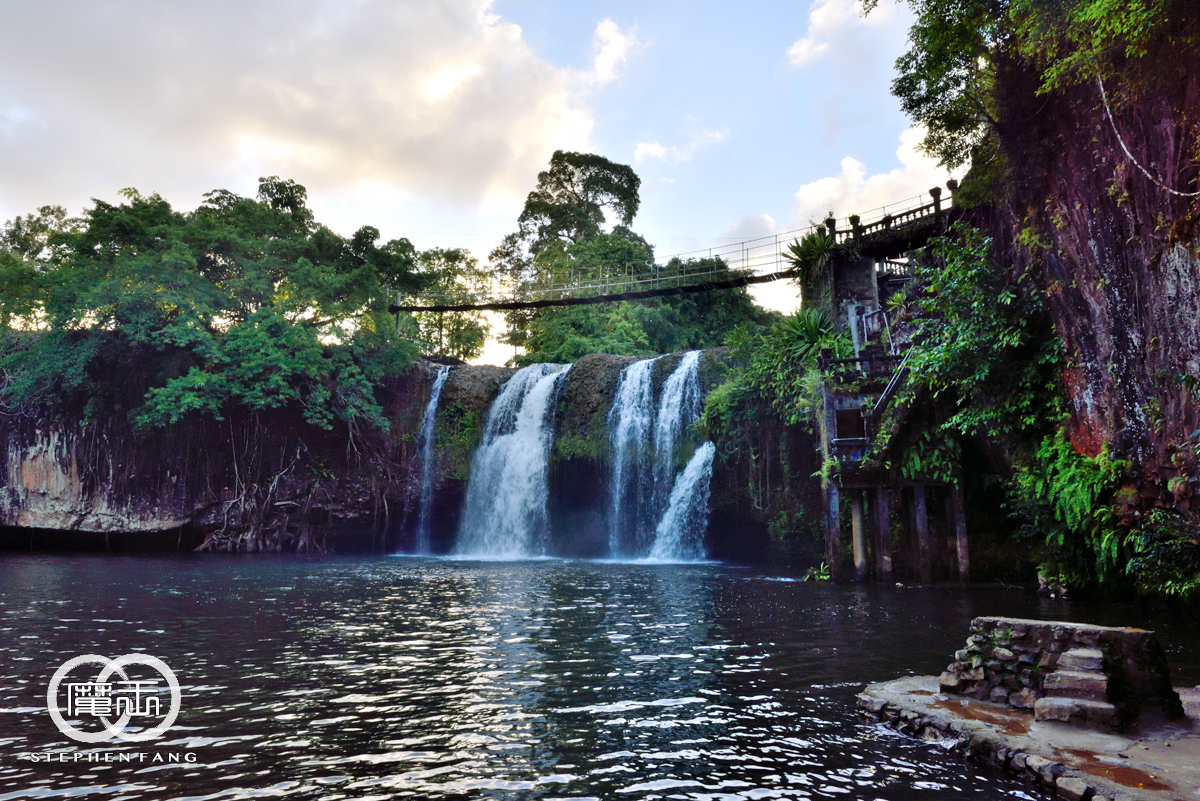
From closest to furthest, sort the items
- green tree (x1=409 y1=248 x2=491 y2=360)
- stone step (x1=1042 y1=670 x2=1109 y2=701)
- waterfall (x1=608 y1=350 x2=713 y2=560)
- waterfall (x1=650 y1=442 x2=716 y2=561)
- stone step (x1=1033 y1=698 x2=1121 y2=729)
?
stone step (x1=1033 y1=698 x2=1121 y2=729), stone step (x1=1042 y1=670 x2=1109 y2=701), waterfall (x1=650 y1=442 x2=716 y2=561), waterfall (x1=608 y1=350 x2=713 y2=560), green tree (x1=409 y1=248 x2=491 y2=360)

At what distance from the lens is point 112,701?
638cm

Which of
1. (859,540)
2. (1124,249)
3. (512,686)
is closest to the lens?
(512,686)

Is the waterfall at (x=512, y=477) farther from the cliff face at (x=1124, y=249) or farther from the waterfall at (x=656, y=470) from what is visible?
the cliff face at (x=1124, y=249)

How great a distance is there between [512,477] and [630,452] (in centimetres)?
469

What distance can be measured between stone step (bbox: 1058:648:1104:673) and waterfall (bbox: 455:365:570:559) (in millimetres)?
20764

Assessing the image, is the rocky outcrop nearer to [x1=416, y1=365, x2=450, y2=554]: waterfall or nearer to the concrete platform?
the concrete platform

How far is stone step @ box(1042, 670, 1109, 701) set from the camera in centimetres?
548

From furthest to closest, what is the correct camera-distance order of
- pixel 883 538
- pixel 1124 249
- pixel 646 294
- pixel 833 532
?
pixel 646 294 → pixel 833 532 → pixel 883 538 → pixel 1124 249

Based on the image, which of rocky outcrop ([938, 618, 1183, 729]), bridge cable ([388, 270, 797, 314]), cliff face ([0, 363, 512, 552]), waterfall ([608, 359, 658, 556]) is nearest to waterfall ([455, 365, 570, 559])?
cliff face ([0, 363, 512, 552])

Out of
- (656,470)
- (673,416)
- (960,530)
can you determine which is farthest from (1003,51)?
(656,470)

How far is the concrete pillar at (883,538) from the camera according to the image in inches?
590

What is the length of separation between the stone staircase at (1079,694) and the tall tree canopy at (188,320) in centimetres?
2341

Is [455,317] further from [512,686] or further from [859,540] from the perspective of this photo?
[512,686]

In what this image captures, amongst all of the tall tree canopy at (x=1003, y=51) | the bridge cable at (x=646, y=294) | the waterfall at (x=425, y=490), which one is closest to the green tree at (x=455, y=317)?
the bridge cable at (x=646, y=294)
